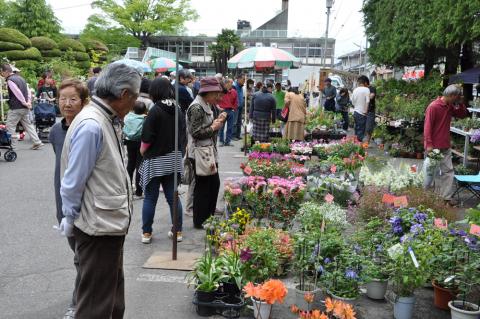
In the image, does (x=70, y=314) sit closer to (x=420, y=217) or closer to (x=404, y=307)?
(x=404, y=307)

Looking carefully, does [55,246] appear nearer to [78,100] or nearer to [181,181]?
[181,181]

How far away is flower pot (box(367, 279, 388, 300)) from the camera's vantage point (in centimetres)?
407

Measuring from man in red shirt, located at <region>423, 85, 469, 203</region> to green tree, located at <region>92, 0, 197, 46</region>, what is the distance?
45.1 meters

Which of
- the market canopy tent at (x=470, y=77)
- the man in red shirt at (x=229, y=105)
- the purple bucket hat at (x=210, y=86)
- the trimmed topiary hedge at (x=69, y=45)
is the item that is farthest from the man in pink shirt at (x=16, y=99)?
the trimmed topiary hedge at (x=69, y=45)

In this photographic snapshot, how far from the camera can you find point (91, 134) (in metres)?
2.55

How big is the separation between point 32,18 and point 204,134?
34.2m

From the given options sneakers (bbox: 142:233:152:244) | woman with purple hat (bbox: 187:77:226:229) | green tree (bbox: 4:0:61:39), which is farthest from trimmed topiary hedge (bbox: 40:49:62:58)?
sneakers (bbox: 142:233:152:244)

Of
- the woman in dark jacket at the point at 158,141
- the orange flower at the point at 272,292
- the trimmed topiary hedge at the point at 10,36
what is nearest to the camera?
the orange flower at the point at 272,292

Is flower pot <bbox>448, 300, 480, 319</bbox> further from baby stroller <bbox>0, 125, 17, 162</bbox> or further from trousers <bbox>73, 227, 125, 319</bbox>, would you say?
baby stroller <bbox>0, 125, 17, 162</bbox>

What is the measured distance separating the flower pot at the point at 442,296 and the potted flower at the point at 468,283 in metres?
0.11

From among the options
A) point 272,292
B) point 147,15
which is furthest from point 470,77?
point 147,15

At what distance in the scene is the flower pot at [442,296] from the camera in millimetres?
3910

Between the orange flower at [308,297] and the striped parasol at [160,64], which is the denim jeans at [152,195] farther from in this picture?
the striped parasol at [160,64]

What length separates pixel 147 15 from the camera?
163 feet
